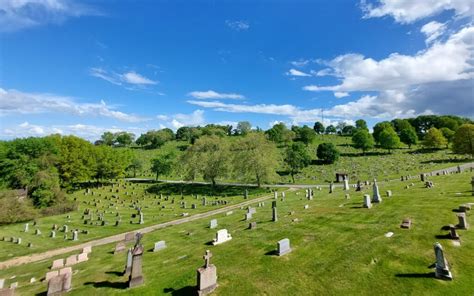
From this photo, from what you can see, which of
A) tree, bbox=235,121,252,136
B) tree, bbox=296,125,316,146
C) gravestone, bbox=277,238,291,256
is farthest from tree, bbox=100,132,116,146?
gravestone, bbox=277,238,291,256

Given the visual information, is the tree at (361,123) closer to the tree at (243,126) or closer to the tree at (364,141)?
the tree at (364,141)

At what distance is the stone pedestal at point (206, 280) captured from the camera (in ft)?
33.1

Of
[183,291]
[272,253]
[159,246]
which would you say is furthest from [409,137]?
[183,291]

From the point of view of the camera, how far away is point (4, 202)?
3434cm

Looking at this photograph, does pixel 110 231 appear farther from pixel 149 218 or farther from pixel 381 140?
pixel 381 140

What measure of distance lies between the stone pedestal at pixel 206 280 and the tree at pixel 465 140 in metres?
77.0

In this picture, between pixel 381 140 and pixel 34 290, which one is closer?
pixel 34 290

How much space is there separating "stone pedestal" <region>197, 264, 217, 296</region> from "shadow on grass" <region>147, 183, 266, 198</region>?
39334 millimetres

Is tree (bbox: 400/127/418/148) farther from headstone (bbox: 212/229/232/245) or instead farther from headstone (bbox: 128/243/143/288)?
headstone (bbox: 128/243/143/288)

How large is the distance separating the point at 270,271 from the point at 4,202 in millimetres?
40247

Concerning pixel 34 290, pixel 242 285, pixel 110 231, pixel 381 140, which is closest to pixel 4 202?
pixel 110 231

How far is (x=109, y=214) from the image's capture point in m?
37.8

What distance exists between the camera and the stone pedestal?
1009 centimetres

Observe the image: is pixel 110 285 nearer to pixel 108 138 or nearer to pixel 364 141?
pixel 364 141
